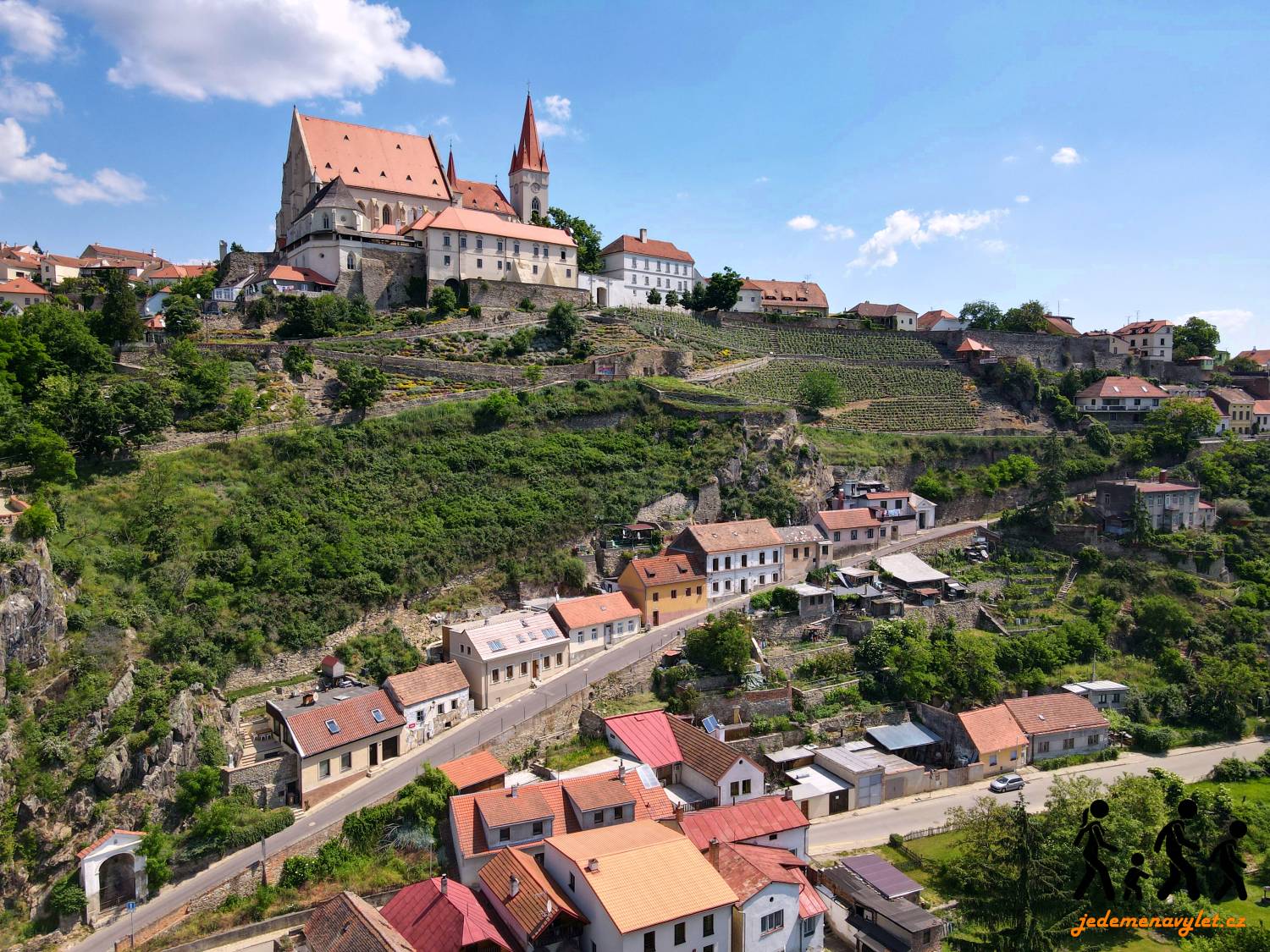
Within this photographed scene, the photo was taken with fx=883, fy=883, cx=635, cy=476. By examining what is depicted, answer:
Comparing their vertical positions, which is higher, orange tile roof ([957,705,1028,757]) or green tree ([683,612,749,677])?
green tree ([683,612,749,677])

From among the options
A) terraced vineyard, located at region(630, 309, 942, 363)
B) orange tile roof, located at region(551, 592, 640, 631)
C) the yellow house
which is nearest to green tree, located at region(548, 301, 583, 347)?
terraced vineyard, located at region(630, 309, 942, 363)

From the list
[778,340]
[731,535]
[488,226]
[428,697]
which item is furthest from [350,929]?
[778,340]

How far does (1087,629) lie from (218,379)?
43.3 m

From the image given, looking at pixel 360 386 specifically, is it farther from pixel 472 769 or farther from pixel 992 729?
pixel 992 729

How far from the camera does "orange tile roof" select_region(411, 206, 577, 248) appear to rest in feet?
197

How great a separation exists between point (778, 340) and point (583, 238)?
1835 cm

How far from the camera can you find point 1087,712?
37812 millimetres

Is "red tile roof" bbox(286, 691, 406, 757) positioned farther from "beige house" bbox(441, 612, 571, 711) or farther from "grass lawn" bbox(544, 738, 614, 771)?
"grass lawn" bbox(544, 738, 614, 771)

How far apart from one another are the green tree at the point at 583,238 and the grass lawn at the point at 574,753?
47170 millimetres

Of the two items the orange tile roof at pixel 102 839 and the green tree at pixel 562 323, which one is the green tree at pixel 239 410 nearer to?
the orange tile roof at pixel 102 839

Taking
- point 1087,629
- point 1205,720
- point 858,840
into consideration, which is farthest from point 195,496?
point 1205,720

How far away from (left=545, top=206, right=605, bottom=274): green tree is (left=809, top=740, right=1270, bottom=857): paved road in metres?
49.9

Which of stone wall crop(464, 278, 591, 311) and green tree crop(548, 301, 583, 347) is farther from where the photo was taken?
stone wall crop(464, 278, 591, 311)

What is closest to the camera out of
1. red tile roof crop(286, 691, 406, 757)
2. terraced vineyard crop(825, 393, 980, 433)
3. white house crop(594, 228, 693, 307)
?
red tile roof crop(286, 691, 406, 757)
